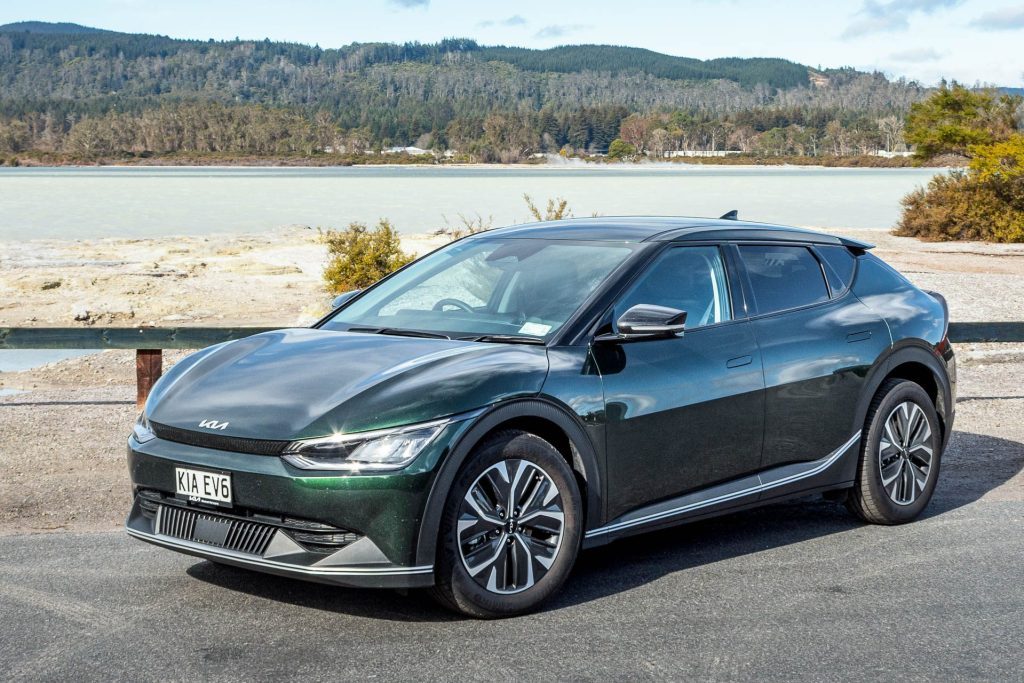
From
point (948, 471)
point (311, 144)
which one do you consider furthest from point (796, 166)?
point (948, 471)

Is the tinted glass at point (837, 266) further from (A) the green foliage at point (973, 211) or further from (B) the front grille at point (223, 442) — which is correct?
(A) the green foliage at point (973, 211)

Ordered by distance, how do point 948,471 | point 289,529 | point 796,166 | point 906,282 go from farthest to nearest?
point 796,166
point 948,471
point 906,282
point 289,529

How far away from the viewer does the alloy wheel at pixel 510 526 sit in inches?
196

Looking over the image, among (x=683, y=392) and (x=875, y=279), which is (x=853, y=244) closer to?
(x=875, y=279)

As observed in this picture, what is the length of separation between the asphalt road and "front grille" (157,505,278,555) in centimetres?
34

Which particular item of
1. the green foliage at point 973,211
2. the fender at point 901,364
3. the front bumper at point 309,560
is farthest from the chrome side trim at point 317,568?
the green foliage at point 973,211

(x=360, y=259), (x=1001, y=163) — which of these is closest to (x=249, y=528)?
(x=360, y=259)

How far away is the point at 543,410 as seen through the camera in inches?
203

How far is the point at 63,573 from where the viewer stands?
577 centimetres

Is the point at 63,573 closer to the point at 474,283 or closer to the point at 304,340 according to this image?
the point at 304,340

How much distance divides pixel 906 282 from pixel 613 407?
2717 millimetres

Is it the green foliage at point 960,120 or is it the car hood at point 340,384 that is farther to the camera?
the green foliage at point 960,120

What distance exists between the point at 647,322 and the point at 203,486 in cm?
197

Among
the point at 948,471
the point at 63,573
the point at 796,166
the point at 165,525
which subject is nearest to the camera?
the point at 165,525
